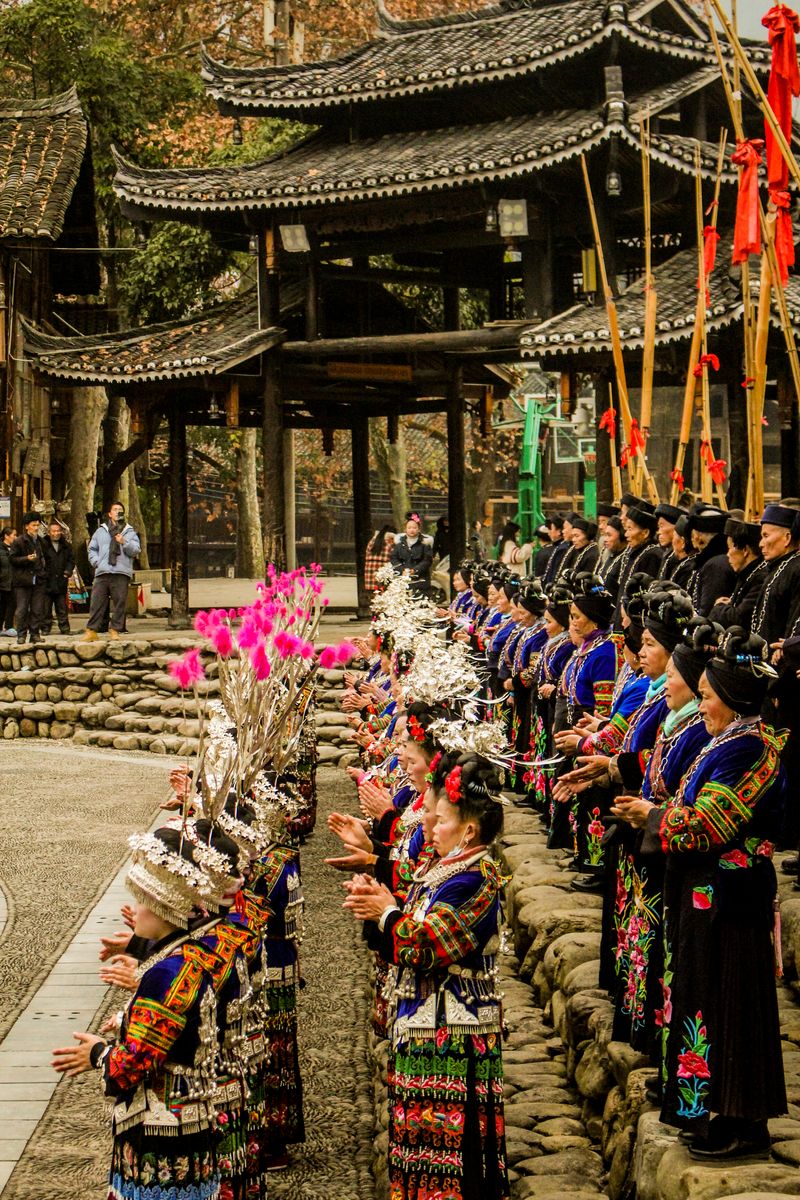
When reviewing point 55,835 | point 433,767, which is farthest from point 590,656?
point 55,835

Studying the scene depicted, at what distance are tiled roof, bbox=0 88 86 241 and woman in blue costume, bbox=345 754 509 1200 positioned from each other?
1796 cm

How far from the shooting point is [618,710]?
6406 mm

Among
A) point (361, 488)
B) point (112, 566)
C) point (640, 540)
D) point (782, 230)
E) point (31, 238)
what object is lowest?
point (112, 566)

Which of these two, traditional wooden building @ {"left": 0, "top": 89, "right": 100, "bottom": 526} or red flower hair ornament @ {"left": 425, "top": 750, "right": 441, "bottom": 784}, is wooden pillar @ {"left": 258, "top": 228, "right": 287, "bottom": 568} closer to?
traditional wooden building @ {"left": 0, "top": 89, "right": 100, "bottom": 526}

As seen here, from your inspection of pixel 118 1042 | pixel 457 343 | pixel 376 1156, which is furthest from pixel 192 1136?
pixel 457 343

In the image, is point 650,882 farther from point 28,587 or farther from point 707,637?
point 28,587

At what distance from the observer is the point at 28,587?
19.3 m

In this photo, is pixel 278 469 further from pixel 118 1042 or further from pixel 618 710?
pixel 118 1042

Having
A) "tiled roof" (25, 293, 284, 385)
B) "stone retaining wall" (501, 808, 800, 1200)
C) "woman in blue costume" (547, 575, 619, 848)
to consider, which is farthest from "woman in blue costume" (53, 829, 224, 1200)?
"tiled roof" (25, 293, 284, 385)

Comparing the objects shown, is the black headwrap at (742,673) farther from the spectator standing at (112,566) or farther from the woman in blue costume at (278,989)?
the spectator standing at (112,566)

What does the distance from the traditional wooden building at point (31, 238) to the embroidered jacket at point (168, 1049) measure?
56.1 ft

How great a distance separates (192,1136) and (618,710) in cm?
287

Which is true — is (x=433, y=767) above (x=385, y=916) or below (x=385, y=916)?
above

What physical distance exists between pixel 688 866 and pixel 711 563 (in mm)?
3921
